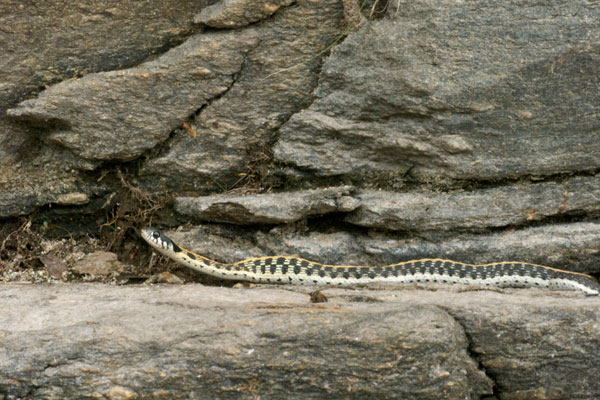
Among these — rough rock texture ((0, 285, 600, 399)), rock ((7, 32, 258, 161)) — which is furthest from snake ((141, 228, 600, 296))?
rough rock texture ((0, 285, 600, 399))

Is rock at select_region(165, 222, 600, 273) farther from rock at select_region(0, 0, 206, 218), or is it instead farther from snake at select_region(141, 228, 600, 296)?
rock at select_region(0, 0, 206, 218)

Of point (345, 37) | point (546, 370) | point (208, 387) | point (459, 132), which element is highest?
point (345, 37)

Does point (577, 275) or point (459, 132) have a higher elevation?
point (459, 132)

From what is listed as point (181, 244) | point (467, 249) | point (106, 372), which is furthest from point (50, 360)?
point (467, 249)

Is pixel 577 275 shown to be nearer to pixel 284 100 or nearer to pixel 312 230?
pixel 312 230

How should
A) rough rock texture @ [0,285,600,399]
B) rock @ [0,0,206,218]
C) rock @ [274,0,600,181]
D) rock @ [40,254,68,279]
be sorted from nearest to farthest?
rough rock texture @ [0,285,600,399] < rock @ [0,0,206,218] < rock @ [274,0,600,181] < rock @ [40,254,68,279]

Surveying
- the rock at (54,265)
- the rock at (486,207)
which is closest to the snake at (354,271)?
the rock at (486,207)

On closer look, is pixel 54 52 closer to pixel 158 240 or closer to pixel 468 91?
pixel 158 240
